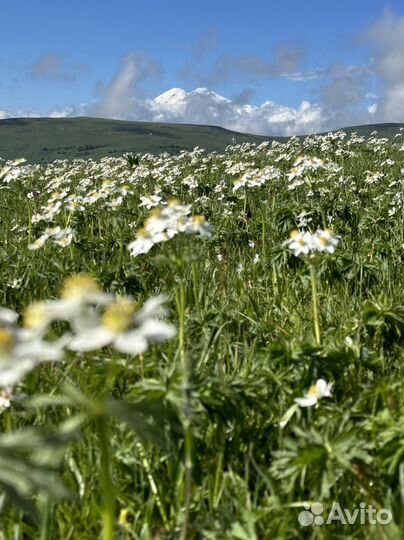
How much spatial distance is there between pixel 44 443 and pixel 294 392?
1.55 m

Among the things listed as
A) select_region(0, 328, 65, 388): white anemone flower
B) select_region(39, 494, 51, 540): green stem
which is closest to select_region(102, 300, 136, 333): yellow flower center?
select_region(0, 328, 65, 388): white anemone flower

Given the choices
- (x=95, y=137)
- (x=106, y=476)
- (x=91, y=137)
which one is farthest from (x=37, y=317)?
(x=95, y=137)

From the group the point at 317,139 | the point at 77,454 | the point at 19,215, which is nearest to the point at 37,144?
the point at 317,139

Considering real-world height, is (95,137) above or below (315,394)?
above

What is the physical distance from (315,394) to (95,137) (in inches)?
4617

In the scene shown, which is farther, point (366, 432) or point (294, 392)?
point (294, 392)

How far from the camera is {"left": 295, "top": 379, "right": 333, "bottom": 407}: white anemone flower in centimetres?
262

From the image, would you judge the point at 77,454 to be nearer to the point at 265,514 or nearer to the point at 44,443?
the point at 265,514

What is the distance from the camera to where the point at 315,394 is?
105 inches

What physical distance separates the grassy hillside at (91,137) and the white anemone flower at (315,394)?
81.2 m

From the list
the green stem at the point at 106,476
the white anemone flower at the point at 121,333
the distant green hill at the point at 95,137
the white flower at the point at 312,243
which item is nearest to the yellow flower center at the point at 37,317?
the white anemone flower at the point at 121,333

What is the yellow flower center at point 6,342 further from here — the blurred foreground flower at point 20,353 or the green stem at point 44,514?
the green stem at point 44,514

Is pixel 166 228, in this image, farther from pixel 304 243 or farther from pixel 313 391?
pixel 313 391

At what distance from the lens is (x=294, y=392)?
2.79 meters
